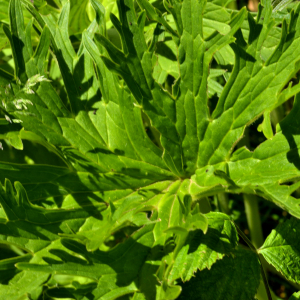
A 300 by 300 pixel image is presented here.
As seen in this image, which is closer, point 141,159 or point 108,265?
point 108,265

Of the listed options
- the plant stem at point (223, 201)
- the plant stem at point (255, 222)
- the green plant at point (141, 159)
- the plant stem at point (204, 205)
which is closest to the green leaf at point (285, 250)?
the green plant at point (141, 159)

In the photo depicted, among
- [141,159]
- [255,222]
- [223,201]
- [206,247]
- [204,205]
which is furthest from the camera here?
[223,201]

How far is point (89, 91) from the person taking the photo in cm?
124

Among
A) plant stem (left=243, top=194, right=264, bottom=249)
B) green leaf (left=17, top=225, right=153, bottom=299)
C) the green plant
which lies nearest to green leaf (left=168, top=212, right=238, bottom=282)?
the green plant

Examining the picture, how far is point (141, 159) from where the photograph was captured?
4.10 ft

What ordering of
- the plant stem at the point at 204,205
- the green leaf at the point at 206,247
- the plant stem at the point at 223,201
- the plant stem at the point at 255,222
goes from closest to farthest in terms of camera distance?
the green leaf at the point at 206,247, the plant stem at the point at 204,205, the plant stem at the point at 255,222, the plant stem at the point at 223,201

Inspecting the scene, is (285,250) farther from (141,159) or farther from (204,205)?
(141,159)

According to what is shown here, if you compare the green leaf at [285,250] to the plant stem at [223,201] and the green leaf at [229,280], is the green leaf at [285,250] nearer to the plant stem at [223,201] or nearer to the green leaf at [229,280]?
the green leaf at [229,280]

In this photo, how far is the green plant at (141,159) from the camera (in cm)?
108

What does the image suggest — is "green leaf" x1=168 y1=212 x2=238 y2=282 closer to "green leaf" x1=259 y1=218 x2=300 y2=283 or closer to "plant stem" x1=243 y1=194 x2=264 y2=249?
"green leaf" x1=259 y1=218 x2=300 y2=283

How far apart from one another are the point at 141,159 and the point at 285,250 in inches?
20.9

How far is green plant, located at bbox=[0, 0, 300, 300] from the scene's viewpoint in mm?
1084

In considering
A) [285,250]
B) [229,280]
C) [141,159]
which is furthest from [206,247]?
[141,159]

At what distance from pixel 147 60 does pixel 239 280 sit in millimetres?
722
